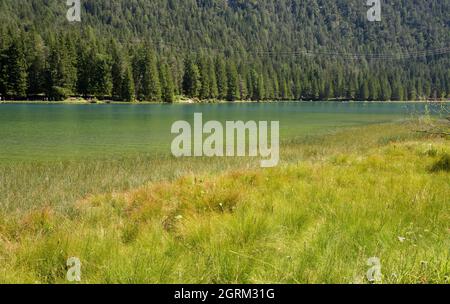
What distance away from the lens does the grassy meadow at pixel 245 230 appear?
162 inches

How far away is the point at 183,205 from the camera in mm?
7590

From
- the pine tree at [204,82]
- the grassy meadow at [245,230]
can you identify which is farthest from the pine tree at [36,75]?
the grassy meadow at [245,230]

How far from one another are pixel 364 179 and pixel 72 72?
96.3 metres

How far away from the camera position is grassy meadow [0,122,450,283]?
411cm

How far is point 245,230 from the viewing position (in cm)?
534

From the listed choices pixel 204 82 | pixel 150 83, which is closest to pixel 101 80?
pixel 150 83

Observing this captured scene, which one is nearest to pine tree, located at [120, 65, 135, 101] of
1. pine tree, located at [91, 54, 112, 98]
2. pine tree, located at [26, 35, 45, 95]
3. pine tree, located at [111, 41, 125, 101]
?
pine tree, located at [111, 41, 125, 101]

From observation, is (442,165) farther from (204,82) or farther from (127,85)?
(204,82)

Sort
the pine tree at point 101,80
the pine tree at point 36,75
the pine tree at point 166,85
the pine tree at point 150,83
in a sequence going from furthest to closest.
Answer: the pine tree at point 166,85
the pine tree at point 150,83
the pine tree at point 101,80
the pine tree at point 36,75

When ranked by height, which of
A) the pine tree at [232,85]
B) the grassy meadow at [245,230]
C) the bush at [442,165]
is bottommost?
the bush at [442,165]

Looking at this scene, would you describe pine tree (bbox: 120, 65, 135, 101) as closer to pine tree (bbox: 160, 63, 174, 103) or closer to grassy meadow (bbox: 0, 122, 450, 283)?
Answer: pine tree (bbox: 160, 63, 174, 103)

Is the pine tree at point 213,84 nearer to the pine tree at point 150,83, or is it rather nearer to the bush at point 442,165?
the pine tree at point 150,83

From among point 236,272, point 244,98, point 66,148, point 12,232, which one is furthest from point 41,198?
point 244,98
